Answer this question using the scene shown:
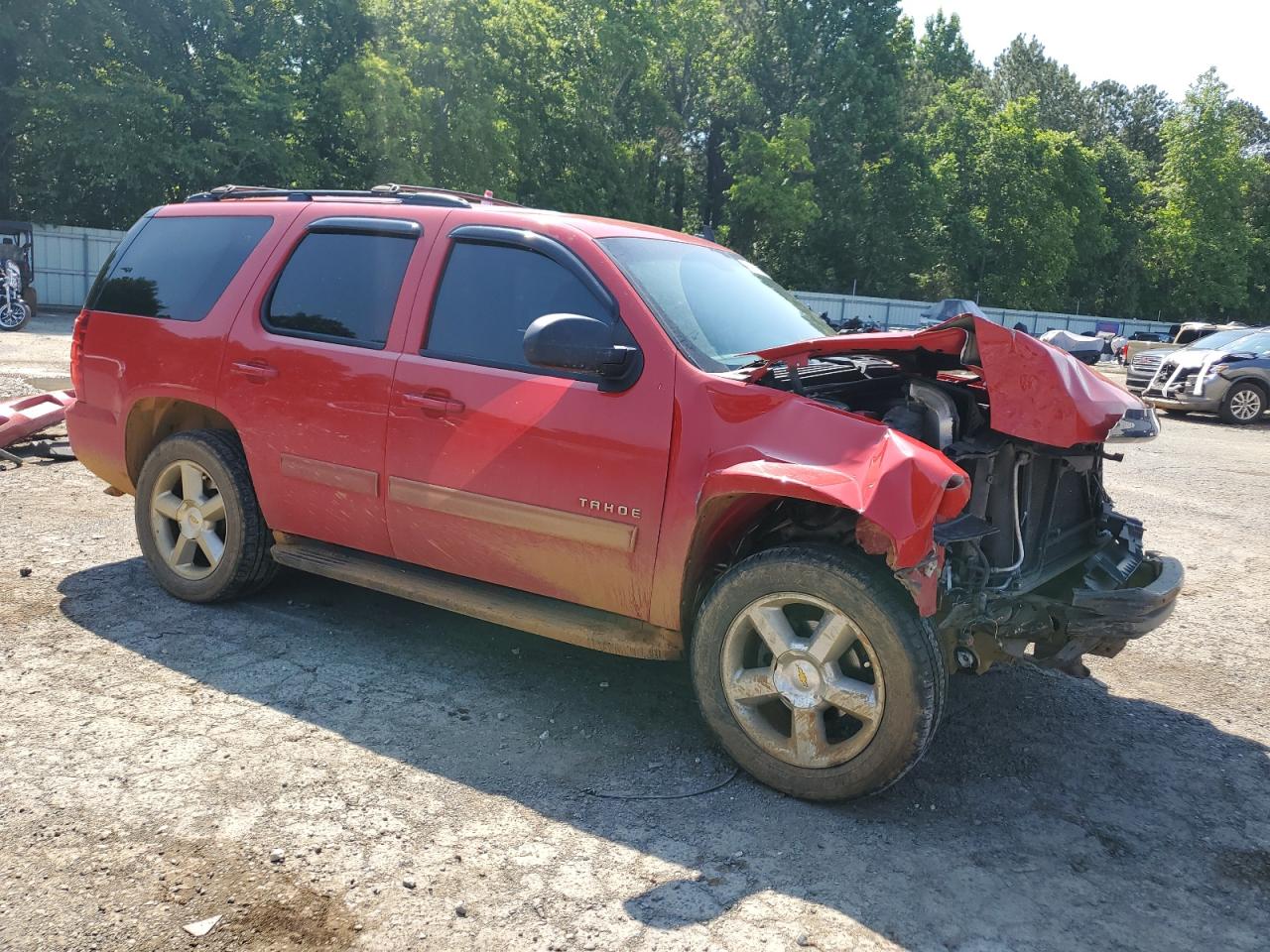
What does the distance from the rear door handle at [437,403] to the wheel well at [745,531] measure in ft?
3.67

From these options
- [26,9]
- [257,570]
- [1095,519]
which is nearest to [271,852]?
[257,570]

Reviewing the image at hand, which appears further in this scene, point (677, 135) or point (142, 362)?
point (677, 135)

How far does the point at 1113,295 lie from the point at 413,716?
66.0 metres

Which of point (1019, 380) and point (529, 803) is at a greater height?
point (1019, 380)

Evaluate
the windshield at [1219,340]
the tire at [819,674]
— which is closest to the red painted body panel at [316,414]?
the tire at [819,674]

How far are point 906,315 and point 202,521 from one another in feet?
137

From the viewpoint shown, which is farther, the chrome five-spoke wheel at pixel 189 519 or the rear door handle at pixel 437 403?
the chrome five-spoke wheel at pixel 189 519

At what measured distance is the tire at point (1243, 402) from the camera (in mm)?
15602

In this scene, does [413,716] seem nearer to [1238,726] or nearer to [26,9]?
Result: [1238,726]

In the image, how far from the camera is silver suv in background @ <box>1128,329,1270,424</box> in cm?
1560

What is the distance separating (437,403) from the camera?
409 centimetres

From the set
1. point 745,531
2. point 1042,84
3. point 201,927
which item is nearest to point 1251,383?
point 745,531

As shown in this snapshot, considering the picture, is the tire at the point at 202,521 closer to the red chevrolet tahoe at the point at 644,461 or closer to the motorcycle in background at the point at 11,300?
the red chevrolet tahoe at the point at 644,461

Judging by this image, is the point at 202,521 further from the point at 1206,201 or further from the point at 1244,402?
the point at 1206,201
